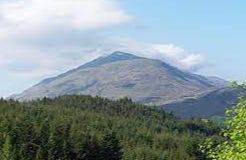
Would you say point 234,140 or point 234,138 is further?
point 234,140

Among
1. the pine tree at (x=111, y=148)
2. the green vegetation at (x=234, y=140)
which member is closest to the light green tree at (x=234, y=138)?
the green vegetation at (x=234, y=140)

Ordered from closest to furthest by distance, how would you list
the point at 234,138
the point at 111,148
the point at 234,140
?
1. the point at 234,138
2. the point at 234,140
3. the point at 111,148

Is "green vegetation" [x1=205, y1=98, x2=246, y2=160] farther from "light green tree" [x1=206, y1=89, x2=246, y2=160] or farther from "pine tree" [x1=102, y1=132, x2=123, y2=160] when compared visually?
"pine tree" [x1=102, y1=132, x2=123, y2=160]

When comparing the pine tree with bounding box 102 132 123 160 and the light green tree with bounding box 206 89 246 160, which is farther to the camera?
the pine tree with bounding box 102 132 123 160

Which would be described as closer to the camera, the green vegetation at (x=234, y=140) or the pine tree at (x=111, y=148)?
the green vegetation at (x=234, y=140)

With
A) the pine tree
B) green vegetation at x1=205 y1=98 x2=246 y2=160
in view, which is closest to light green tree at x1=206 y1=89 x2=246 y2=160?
green vegetation at x1=205 y1=98 x2=246 y2=160

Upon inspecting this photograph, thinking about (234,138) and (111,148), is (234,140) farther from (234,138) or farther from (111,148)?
(111,148)

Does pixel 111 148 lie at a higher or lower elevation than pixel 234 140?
higher

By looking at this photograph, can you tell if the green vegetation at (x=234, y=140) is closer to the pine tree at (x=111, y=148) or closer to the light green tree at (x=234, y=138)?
the light green tree at (x=234, y=138)

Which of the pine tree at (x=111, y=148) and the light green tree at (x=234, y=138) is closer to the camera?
the light green tree at (x=234, y=138)

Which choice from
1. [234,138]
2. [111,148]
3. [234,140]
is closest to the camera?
[234,138]

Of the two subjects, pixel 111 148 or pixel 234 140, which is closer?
pixel 234 140

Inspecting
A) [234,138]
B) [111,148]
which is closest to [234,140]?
[234,138]

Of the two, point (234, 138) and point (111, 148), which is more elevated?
point (111, 148)
